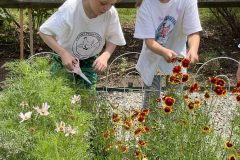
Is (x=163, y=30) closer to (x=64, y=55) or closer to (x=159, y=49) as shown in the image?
(x=159, y=49)

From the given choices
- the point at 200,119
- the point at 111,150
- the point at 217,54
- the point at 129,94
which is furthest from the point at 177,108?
the point at 217,54

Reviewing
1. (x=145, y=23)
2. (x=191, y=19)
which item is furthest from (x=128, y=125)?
(x=191, y=19)

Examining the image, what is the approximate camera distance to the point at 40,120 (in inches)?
97.5

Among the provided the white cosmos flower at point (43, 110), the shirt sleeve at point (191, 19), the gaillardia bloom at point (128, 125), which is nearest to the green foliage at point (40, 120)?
the white cosmos flower at point (43, 110)

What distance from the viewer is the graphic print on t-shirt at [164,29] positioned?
3068 mm

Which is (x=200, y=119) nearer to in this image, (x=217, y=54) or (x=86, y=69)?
(x=86, y=69)

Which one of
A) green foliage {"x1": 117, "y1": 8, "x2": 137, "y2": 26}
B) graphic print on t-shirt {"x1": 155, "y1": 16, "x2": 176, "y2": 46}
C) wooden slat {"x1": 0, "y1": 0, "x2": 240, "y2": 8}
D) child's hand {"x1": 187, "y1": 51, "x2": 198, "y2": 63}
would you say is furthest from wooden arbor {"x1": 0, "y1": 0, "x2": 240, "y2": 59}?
child's hand {"x1": 187, "y1": 51, "x2": 198, "y2": 63}

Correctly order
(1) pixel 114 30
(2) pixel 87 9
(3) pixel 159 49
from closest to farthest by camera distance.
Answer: (3) pixel 159 49 → (2) pixel 87 9 → (1) pixel 114 30

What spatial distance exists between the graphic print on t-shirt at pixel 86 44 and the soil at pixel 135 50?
1.97 metres

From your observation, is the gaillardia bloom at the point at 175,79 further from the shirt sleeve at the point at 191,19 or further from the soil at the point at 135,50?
the soil at the point at 135,50

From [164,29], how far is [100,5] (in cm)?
45

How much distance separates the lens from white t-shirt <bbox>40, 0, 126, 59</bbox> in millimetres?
2953

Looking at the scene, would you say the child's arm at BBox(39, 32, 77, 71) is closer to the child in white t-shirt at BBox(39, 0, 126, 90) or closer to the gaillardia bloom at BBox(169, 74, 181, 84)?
the child in white t-shirt at BBox(39, 0, 126, 90)

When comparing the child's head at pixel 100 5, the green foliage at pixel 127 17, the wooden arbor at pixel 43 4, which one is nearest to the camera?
the child's head at pixel 100 5
